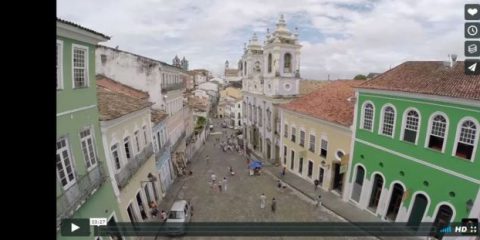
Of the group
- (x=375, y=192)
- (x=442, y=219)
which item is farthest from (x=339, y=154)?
(x=442, y=219)

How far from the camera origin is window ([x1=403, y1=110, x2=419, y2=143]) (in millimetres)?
10355

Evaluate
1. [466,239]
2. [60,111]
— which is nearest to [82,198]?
[60,111]

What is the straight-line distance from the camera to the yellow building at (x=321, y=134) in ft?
48.3

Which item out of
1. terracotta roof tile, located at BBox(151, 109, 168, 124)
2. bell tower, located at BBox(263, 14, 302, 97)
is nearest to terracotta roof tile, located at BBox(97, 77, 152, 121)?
terracotta roof tile, located at BBox(151, 109, 168, 124)

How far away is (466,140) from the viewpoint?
8.75 metres

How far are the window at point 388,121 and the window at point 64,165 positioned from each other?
1139cm

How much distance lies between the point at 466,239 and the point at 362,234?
339cm

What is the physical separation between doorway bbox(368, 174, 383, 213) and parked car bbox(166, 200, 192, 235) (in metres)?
8.56

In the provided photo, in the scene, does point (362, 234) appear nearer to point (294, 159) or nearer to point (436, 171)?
point (436, 171)

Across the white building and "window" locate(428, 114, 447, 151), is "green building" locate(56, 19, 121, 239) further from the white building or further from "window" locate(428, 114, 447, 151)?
"window" locate(428, 114, 447, 151)

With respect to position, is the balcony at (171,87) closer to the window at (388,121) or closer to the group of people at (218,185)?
the group of people at (218,185)

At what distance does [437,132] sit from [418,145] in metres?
0.85

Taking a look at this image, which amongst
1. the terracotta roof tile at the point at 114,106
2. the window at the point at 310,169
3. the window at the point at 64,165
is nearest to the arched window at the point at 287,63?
the window at the point at 310,169
